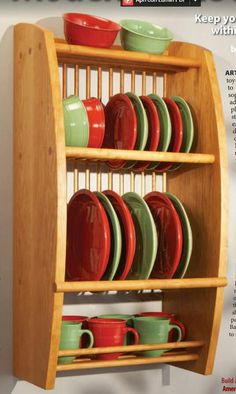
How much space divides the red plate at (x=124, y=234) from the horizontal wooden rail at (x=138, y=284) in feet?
0.18

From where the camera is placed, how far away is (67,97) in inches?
90.6

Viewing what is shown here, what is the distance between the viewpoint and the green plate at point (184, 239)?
223 centimetres

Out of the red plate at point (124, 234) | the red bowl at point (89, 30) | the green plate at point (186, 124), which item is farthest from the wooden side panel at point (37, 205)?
the green plate at point (186, 124)

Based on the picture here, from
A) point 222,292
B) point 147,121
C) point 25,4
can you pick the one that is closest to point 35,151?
point 147,121

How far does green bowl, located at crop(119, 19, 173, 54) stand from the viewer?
89.5 inches

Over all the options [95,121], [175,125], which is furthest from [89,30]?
[175,125]

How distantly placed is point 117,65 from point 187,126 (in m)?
0.29

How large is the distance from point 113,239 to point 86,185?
26 centimetres

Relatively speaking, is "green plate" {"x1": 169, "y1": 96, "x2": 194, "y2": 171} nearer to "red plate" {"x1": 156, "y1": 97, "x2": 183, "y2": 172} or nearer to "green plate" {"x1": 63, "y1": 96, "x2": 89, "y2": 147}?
Answer: "red plate" {"x1": 156, "y1": 97, "x2": 183, "y2": 172}

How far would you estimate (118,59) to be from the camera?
7.36 feet

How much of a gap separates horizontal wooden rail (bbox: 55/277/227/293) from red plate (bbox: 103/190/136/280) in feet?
0.18

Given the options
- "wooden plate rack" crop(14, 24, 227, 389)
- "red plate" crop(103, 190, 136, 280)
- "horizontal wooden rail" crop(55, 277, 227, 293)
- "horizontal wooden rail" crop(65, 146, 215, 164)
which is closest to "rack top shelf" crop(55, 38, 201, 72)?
"wooden plate rack" crop(14, 24, 227, 389)

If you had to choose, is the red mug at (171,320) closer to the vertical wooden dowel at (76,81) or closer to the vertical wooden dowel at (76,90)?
the vertical wooden dowel at (76,90)

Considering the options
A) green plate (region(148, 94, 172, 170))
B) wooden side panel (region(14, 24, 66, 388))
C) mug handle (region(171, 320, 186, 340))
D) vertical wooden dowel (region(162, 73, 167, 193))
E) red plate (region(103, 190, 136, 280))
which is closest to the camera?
wooden side panel (region(14, 24, 66, 388))
